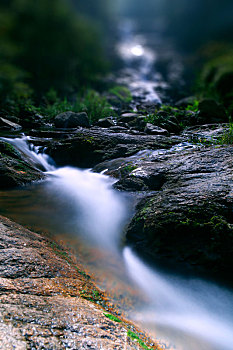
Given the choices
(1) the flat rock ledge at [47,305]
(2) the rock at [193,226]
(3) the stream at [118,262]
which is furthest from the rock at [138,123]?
(1) the flat rock ledge at [47,305]

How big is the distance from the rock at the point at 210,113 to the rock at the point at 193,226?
17.4 ft

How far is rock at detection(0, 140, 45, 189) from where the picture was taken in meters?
4.13

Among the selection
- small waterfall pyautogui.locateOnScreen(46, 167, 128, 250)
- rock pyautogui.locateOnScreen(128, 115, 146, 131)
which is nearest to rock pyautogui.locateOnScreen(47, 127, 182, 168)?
small waterfall pyautogui.locateOnScreen(46, 167, 128, 250)

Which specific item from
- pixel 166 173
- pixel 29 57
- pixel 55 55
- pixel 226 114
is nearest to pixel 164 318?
pixel 166 173

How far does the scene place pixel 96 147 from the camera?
5.93m

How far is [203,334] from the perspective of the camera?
1.94 metres

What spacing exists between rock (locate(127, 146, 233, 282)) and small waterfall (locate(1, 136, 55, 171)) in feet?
10.9

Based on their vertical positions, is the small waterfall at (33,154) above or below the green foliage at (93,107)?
below

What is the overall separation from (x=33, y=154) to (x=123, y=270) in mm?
4333

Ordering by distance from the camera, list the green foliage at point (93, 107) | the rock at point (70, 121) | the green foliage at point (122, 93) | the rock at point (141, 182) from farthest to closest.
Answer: the green foliage at point (122, 93) < the green foliage at point (93, 107) < the rock at point (70, 121) < the rock at point (141, 182)

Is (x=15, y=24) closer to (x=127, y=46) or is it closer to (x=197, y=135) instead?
(x=197, y=135)

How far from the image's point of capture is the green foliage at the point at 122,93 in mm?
11767

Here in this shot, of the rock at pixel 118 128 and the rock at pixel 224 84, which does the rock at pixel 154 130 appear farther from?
the rock at pixel 224 84

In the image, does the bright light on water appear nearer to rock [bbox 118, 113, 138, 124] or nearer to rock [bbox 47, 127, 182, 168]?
rock [bbox 118, 113, 138, 124]
